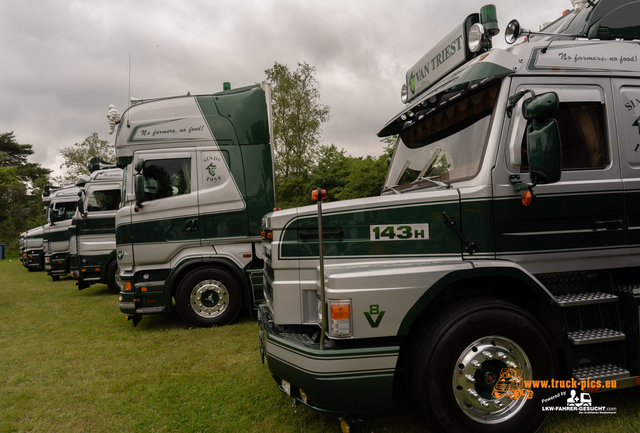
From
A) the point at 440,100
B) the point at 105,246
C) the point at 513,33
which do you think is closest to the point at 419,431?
the point at 440,100

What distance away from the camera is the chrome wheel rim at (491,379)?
2674mm

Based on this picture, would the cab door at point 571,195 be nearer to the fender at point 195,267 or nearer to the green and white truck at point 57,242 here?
the fender at point 195,267

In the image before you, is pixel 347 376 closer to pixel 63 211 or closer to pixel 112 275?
pixel 112 275

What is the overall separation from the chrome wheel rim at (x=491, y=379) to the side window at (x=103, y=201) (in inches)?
401

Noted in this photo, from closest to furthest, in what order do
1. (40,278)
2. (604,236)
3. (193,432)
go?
(604,236)
(193,432)
(40,278)

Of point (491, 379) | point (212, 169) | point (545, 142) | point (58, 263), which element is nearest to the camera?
point (545, 142)

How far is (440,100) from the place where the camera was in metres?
3.37

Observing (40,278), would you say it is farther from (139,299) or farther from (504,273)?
(504,273)

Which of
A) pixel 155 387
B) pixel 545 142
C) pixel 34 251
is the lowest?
pixel 155 387

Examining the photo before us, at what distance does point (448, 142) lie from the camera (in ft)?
10.8

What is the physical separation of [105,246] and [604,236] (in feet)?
35.2

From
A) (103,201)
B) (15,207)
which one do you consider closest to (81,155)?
(15,207)

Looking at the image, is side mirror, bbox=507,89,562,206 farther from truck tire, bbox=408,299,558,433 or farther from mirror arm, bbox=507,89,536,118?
truck tire, bbox=408,299,558,433

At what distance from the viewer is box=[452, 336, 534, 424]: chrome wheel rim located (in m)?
2.67
